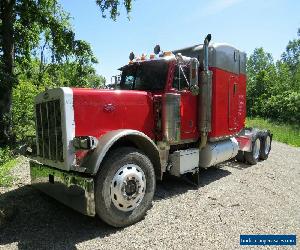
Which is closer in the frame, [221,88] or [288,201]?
[288,201]

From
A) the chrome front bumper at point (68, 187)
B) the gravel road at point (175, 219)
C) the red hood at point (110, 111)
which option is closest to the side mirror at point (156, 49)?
the red hood at point (110, 111)

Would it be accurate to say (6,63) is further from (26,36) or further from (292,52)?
(292,52)

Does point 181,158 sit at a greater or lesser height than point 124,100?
lesser

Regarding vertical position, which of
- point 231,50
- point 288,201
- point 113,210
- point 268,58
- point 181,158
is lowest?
point 288,201

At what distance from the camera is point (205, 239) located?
504 centimetres

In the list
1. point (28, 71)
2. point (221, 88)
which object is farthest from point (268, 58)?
point (221, 88)

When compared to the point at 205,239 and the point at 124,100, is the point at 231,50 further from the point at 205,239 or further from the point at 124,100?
the point at 205,239

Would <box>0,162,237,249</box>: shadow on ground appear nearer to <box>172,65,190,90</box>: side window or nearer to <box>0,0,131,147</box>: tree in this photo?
<box>172,65,190,90</box>: side window

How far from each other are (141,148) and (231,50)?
4052 millimetres

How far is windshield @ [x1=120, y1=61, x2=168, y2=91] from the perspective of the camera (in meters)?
7.04

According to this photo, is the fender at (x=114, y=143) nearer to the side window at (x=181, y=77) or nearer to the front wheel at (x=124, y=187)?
the front wheel at (x=124, y=187)

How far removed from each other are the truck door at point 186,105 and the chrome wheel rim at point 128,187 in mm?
1933

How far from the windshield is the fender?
1.47m

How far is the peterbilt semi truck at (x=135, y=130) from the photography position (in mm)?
5176
